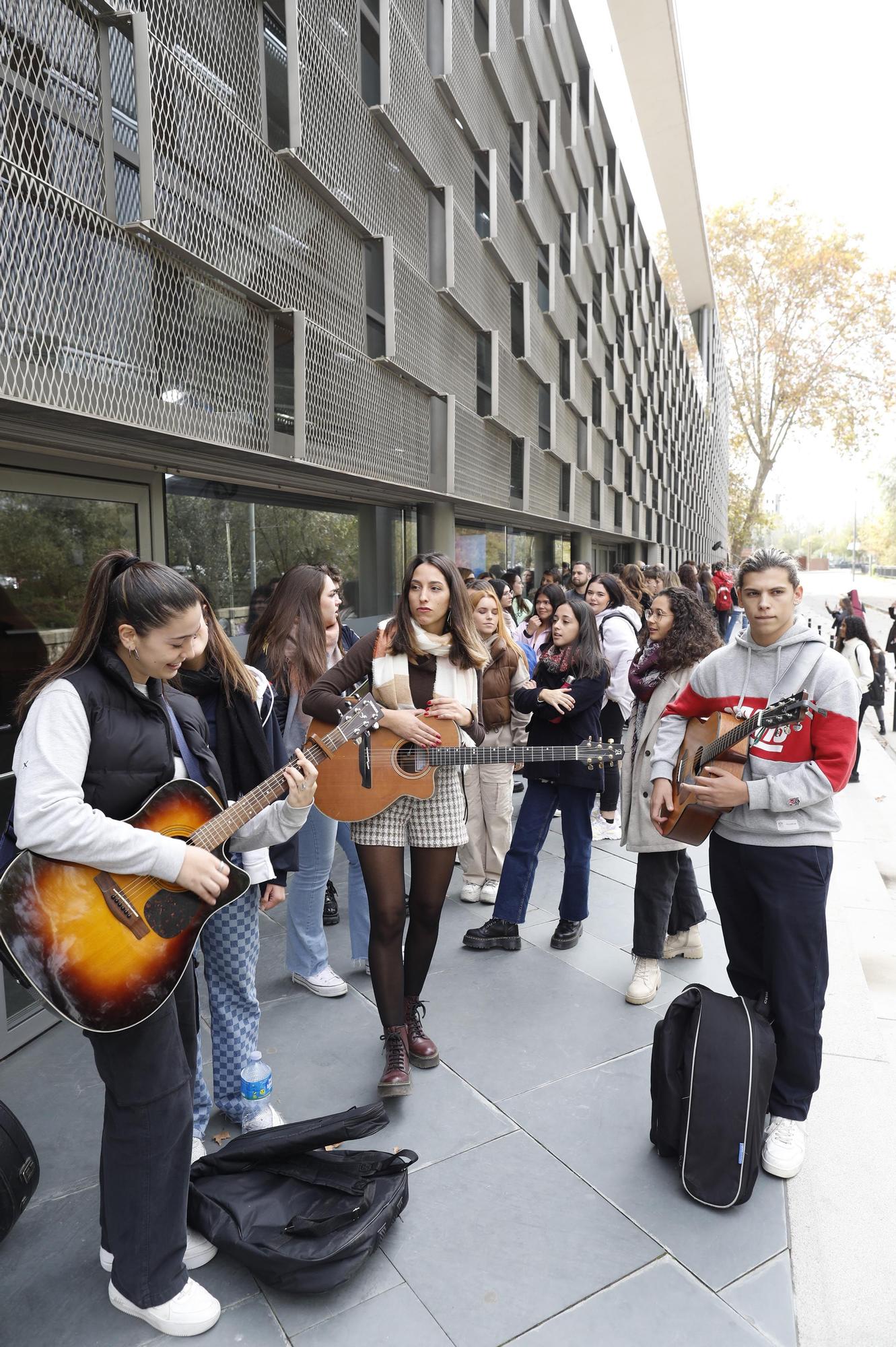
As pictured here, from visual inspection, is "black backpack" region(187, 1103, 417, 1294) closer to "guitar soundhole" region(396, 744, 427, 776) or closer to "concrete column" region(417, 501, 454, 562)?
"guitar soundhole" region(396, 744, 427, 776)

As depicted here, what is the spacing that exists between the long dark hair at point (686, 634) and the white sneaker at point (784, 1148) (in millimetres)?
2036

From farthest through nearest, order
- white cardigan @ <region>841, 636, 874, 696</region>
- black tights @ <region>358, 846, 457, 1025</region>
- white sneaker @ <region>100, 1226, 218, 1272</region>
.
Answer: white cardigan @ <region>841, 636, 874, 696</region> → black tights @ <region>358, 846, 457, 1025</region> → white sneaker @ <region>100, 1226, 218, 1272</region>

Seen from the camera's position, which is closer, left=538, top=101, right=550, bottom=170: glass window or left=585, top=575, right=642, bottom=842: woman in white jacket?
left=585, top=575, right=642, bottom=842: woman in white jacket

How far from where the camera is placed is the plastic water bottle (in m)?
2.88

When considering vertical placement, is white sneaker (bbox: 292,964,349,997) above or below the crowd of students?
below

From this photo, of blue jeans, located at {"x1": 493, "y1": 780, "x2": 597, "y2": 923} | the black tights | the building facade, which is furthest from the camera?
blue jeans, located at {"x1": 493, "y1": 780, "x2": 597, "y2": 923}

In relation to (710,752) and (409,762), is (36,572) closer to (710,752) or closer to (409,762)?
(409,762)

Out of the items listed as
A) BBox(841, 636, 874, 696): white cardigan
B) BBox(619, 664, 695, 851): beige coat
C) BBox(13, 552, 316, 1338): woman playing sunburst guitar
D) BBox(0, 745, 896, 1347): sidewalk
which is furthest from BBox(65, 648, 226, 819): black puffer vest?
BBox(841, 636, 874, 696): white cardigan

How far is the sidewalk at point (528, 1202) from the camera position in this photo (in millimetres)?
2186

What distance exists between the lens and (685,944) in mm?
4359

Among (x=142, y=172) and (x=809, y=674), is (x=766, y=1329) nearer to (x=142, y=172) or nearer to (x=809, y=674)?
(x=809, y=674)

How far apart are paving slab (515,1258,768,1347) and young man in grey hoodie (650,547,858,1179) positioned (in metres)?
0.66

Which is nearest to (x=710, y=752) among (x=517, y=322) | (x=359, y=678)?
(x=359, y=678)

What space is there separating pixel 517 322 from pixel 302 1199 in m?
11.0
